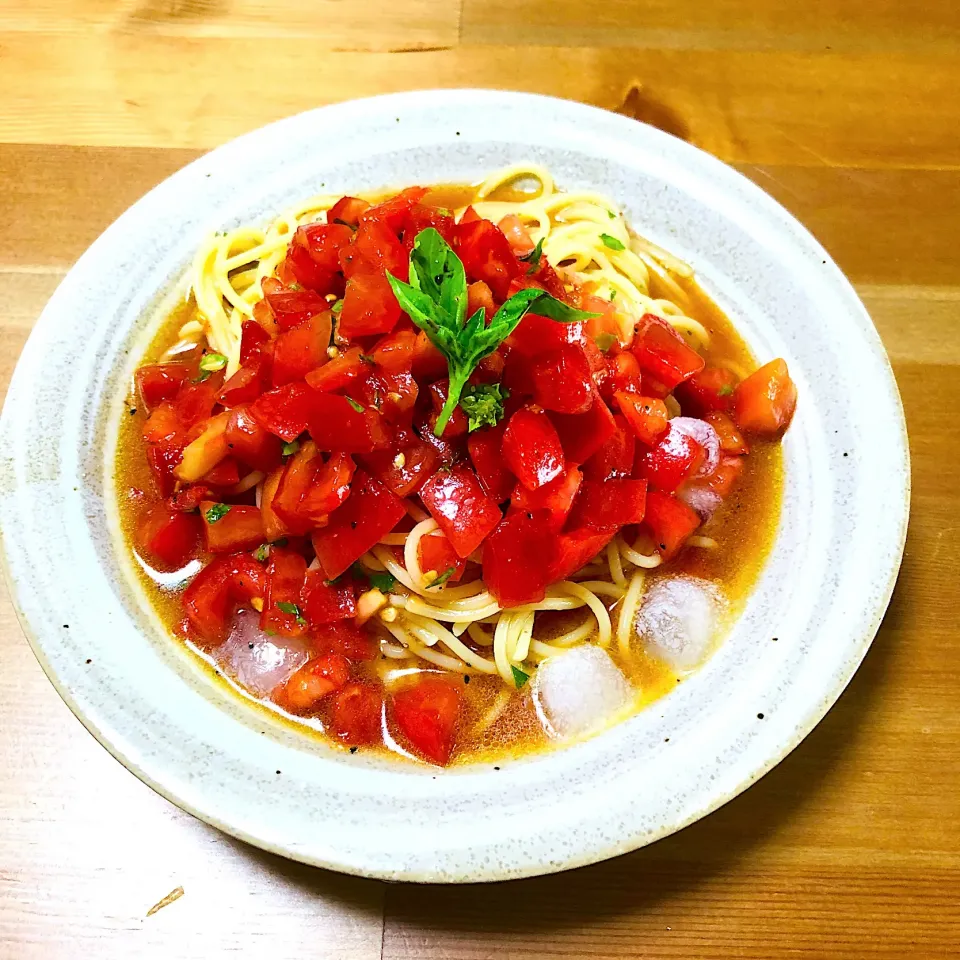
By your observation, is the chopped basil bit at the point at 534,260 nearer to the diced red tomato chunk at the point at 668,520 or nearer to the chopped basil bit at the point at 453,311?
the chopped basil bit at the point at 453,311

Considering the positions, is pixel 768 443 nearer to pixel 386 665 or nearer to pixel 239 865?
pixel 386 665

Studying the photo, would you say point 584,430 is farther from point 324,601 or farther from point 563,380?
point 324,601

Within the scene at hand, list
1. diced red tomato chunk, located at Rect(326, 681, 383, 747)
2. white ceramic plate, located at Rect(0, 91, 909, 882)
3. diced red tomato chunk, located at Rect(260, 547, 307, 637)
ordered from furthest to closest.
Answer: diced red tomato chunk, located at Rect(260, 547, 307, 637) → diced red tomato chunk, located at Rect(326, 681, 383, 747) → white ceramic plate, located at Rect(0, 91, 909, 882)

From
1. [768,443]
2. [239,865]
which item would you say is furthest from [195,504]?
[768,443]

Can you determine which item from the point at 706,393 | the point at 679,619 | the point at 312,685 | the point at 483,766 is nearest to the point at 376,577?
the point at 312,685

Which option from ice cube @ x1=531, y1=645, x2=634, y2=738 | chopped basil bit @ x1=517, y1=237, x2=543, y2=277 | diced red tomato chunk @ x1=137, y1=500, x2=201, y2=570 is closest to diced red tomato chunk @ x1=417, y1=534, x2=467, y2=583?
ice cube @ x1=531, y1=645, x2=634, y2=738

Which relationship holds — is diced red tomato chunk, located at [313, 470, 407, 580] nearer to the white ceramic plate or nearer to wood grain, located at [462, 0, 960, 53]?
the white ceramic plate
